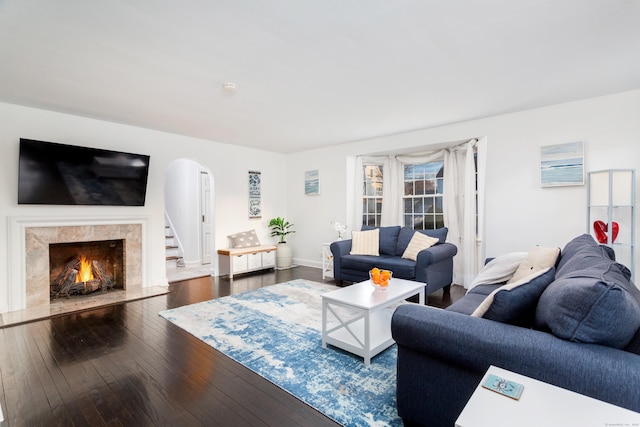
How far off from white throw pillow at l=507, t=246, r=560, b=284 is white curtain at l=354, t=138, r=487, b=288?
171 centimetres

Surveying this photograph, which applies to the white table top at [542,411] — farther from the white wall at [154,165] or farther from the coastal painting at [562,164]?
the white wall at [154,165]

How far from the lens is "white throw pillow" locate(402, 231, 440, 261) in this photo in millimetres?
4258

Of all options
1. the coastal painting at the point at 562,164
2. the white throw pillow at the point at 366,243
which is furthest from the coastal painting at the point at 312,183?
the coastal painting at the point at 562,164

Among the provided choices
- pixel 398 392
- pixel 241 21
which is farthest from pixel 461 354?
pixel 241 21

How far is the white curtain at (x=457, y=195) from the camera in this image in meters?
4.42

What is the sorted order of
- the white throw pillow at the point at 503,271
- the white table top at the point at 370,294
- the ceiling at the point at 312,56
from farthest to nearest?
the white throw pillow at the point at 503,271, the white table top at the point at 370,294, the ceiling at the point at 312,56

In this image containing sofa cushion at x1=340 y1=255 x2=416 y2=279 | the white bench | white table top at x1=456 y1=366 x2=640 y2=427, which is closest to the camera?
white table top at x1=456 y1=366 x2=640 y2=427

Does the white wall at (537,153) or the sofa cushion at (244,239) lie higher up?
the white wall at (537,153)

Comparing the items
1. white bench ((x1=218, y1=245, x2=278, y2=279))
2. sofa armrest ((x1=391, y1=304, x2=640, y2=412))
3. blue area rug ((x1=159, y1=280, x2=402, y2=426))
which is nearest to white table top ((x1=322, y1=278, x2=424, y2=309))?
blue area rug ((x1=159, y1=280, x2=402, y2=426))

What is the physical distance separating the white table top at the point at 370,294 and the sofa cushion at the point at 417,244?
3.77 feet

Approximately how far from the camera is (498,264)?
292 centimetres

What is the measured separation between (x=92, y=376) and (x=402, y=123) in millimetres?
4434

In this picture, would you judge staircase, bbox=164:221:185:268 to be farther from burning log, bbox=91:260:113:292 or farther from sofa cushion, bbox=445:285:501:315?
sofa cushion, bbox=445:285:501:315

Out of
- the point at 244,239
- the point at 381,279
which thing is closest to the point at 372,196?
the point at 244,239
